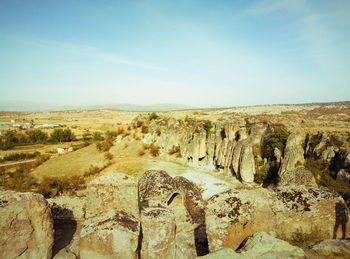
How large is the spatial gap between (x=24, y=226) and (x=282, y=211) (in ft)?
21.1

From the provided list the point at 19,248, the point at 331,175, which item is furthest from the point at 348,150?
the point at 19,248

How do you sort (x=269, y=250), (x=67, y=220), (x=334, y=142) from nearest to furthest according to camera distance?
(x=269, y=250) < (x=67, y=220) < (x=334, y=142)

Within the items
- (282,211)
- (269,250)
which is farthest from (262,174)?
(269,250)

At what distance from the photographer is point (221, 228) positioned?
462cm

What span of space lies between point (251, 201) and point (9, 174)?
2989cm

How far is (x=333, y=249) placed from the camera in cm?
412

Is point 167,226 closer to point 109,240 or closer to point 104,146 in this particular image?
point 109,240

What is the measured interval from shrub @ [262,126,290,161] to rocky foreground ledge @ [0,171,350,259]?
11190mm

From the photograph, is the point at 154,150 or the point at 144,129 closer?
the point at 154,150

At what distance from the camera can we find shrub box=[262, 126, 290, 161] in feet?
53.6

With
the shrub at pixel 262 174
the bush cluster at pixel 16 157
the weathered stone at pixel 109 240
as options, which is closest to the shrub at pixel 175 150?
the shrub at pixel 262 174

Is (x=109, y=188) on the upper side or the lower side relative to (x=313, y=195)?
upper

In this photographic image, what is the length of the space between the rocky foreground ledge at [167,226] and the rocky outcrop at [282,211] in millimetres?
23

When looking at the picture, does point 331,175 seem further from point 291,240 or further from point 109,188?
point 109,188
